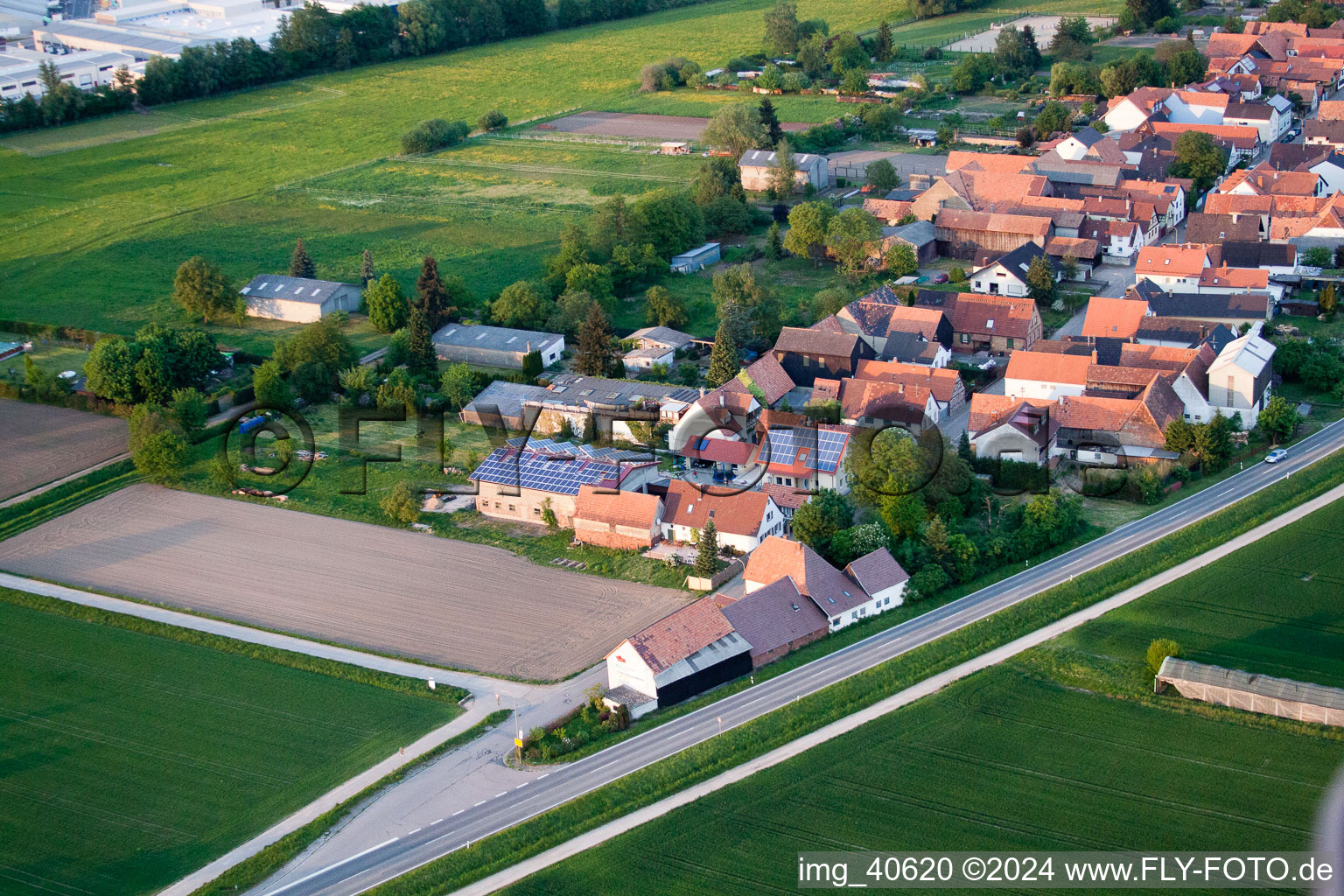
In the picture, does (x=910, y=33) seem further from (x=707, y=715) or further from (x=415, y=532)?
(x=707, y=715)

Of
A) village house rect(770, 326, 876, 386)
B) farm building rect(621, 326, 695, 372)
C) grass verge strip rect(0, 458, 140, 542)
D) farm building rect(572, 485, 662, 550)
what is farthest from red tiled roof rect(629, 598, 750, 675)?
grass verge strip rect(0, 458, 140, 542)

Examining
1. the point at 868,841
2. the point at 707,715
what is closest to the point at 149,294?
the point at 707,715

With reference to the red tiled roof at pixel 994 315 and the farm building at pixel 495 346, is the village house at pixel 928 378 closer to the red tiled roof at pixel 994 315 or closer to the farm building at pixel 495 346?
the red tiled roof at pixel 994 315

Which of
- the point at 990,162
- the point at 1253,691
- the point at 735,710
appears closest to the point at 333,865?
the point at 735,710

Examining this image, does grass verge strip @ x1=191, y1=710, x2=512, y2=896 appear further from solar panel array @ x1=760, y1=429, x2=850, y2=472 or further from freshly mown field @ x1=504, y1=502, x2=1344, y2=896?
solar panel array @ x1=760, y1=429, x2=850, y2=472

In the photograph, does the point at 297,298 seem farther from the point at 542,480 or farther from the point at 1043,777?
the point at 1043,777
